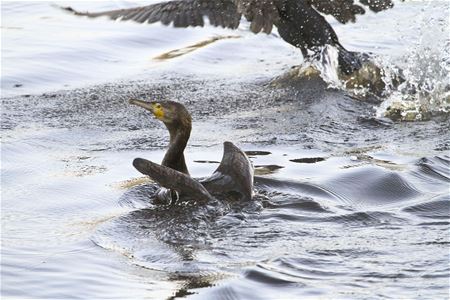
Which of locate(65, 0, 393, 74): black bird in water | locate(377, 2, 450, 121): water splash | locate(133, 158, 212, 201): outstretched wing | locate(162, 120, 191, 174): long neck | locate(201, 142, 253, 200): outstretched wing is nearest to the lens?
locate(133, 158, 212, 201): outstretched wing

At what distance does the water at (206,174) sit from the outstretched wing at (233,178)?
0.12 meters

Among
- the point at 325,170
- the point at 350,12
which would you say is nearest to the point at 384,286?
the point at 325,170

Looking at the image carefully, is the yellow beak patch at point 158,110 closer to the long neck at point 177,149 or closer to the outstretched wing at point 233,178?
the long neck at point 177,149

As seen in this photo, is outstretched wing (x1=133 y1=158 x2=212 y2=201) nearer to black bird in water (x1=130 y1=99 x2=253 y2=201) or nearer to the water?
black bird in water (x1=130 y1=99 x2=253 y2=201)

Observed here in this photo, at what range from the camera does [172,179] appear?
6312mm

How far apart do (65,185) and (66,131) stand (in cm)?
154

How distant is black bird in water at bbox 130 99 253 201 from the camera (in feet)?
20.6

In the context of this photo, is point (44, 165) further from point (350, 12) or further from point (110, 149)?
point (350, 12)

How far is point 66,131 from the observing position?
29.0 ft

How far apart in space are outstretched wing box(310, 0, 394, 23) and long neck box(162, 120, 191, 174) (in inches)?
163

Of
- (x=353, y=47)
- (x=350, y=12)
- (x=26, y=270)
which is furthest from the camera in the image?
(x=353, y=47)

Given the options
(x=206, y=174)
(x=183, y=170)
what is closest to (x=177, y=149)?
(x=183, y=170)

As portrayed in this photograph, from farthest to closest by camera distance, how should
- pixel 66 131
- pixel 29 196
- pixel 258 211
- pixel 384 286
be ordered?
1. pixel 66 131
2. pixel 29 196
3. pixel 258 211
4. pixel 384 286

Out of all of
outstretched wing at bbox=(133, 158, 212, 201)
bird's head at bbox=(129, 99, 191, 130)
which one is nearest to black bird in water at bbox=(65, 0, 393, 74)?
bird's head at bbox=(129, 99, 191, 130)
